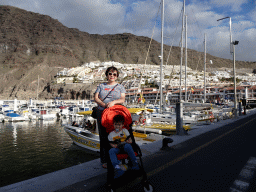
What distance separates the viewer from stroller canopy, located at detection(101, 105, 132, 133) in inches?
147

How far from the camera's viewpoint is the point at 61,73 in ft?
623

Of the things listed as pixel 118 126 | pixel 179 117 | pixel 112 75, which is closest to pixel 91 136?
pixel 179 117

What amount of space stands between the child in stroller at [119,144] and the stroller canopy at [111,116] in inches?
4.7

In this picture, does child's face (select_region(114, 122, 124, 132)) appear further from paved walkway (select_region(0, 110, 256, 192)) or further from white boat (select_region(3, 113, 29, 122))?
white boat (select_region(3, 113, 29, 122))

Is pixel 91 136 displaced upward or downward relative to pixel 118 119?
downward

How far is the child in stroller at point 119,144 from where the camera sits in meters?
3.25

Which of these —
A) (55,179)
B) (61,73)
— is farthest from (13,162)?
(61,73)

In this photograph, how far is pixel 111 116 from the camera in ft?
12.3

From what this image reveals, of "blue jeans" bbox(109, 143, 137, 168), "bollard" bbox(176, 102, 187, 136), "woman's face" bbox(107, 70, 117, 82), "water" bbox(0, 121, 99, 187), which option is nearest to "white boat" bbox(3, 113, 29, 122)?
"water" bbox(0, 121, 99, 187)

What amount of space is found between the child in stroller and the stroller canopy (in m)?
0.12

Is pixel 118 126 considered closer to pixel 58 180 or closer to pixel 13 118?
pixel 58 180

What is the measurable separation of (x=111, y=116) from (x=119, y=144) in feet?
1.98

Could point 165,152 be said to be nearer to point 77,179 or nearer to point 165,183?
point 165,183

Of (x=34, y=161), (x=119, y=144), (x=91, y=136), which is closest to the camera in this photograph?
(x=119, y=144)
